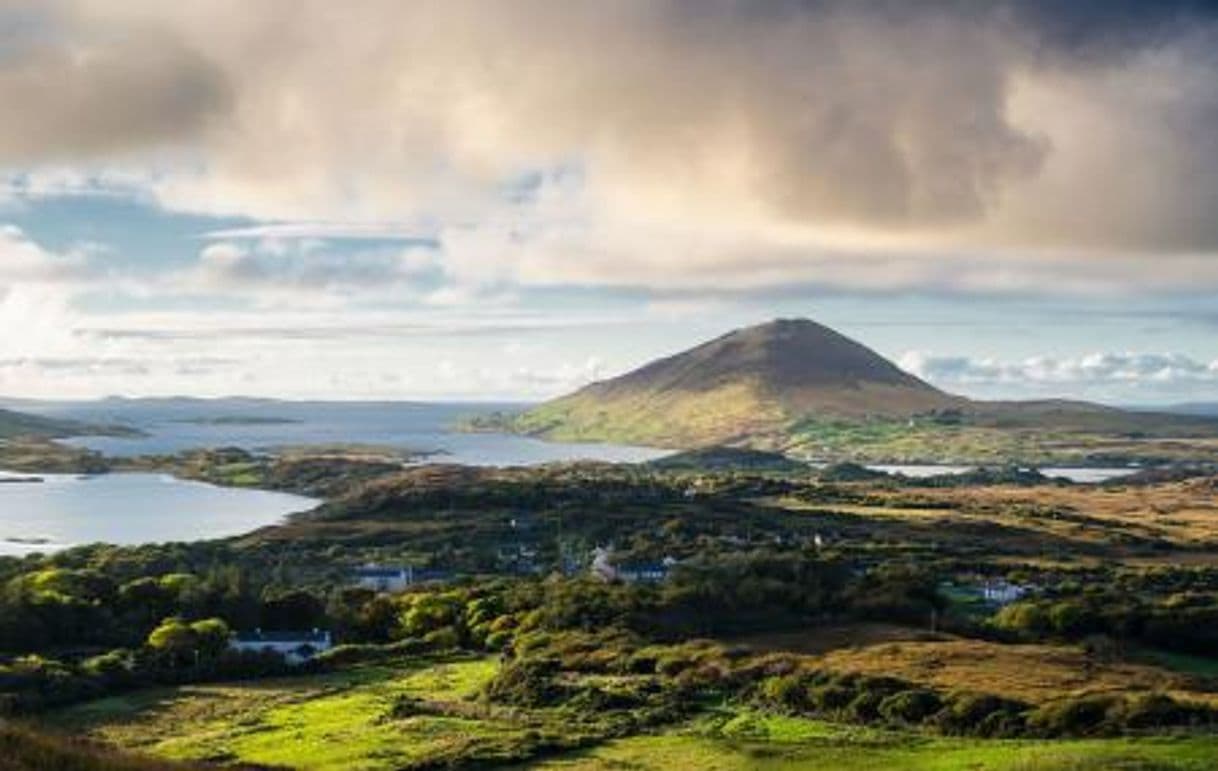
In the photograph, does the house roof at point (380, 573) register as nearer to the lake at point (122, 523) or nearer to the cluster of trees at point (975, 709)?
the lake at point (122, 523)

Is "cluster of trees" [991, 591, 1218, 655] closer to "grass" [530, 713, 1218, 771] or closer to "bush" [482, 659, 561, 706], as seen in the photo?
"bush" [482, 659, 561, 706]

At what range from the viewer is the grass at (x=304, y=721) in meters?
42.9

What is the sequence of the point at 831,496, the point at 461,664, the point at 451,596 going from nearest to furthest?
the point at 461,664
the point at 451,596
the point at 831,496

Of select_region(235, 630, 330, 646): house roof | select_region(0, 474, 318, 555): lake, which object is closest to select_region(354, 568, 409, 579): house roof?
select_region(235, 630, 330, 646): house roof

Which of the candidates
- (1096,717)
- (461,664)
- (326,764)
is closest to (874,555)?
(461,664)

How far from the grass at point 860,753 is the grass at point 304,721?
5455 millimetres

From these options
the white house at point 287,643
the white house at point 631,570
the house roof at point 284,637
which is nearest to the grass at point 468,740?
the white house at point 287,643

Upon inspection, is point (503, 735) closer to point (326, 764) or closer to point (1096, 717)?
point (326, 764)

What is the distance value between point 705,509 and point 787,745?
384 ft

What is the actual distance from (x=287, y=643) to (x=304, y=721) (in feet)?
64.5

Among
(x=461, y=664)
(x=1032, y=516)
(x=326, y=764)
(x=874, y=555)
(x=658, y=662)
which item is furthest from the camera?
(x=1032, y=516)

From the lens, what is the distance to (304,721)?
49.8m

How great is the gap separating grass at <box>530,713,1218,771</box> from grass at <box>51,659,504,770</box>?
545 centimetres

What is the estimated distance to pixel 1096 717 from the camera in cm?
4441
